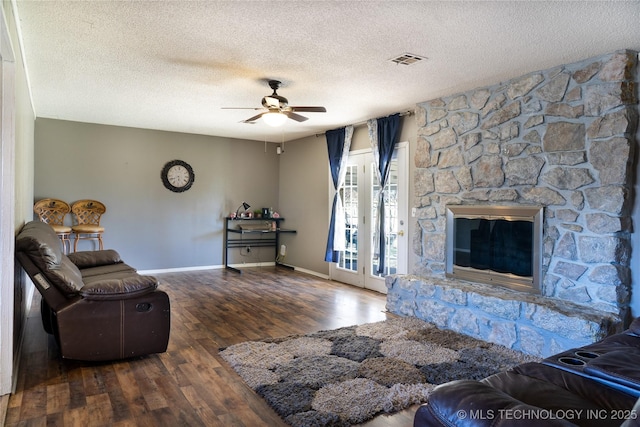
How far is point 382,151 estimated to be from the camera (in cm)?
557

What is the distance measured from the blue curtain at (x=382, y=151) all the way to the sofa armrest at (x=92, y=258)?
3.31 metres

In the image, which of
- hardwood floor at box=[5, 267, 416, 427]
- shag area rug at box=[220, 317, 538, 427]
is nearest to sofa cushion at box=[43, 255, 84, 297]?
hardwood floor at box=[5, 267, 416, 427]

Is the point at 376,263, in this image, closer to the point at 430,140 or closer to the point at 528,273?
the point at 430,140

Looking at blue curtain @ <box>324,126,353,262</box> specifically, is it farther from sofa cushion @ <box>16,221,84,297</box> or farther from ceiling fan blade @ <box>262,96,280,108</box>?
sofa cushion @ <box>16,221,84,297</box>

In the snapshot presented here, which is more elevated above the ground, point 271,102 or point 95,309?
point 271,102

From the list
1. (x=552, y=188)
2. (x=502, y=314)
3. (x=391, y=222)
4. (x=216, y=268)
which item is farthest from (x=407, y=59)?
(x=216, y=268)

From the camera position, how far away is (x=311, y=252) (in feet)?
23.9

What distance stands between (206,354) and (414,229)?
287 centimetres

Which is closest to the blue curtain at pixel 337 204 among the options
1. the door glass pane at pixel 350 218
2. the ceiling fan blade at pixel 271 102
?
the door glass pane at pixel 350 218

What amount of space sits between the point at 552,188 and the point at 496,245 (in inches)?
30.4

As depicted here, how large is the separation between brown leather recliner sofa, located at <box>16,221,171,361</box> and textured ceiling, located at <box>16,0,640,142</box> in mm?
1609

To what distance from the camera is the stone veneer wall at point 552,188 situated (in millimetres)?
3197

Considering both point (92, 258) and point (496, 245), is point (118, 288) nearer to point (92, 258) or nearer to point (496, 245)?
point (92, 258)

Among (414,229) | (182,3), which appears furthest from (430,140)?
(182,3)
